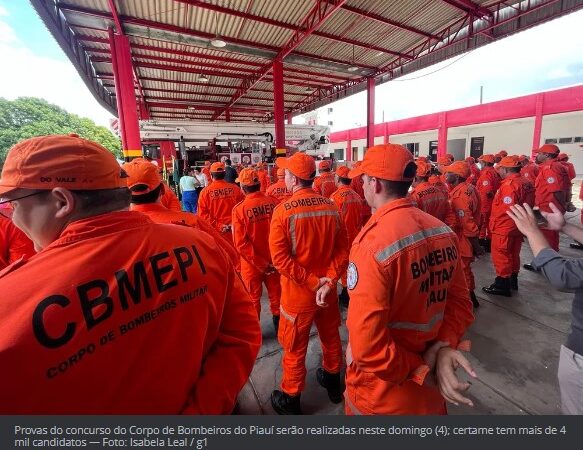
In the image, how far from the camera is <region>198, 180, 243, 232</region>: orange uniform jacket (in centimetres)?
468

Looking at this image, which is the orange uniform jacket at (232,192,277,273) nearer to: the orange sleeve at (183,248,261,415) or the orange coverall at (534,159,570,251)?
the orange sleeve at (183,248,261,415)

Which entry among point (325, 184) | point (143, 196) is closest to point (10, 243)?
point (143, 196)

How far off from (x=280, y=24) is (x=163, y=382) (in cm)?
978

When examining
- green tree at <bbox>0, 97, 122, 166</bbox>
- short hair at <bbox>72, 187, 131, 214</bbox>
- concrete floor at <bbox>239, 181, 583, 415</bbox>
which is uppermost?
green tree at <bbox>0, 97, 122, 166</bbox>

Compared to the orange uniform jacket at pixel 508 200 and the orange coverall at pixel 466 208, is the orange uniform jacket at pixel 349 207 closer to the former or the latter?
the orange coverall at pixel 466 208

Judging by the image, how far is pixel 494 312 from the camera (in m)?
3.78

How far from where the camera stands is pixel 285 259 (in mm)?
2305

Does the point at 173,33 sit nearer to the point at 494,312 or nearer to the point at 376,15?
the point at 376,15

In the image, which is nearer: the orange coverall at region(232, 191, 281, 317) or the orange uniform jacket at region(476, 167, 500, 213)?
the orange coverall at region(232, 191, 281, 317)

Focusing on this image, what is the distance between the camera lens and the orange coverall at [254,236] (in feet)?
10.8

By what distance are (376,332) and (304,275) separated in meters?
1.07

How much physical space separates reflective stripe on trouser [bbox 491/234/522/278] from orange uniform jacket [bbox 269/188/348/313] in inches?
125

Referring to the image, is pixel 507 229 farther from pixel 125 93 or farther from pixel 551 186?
pixel 125 93

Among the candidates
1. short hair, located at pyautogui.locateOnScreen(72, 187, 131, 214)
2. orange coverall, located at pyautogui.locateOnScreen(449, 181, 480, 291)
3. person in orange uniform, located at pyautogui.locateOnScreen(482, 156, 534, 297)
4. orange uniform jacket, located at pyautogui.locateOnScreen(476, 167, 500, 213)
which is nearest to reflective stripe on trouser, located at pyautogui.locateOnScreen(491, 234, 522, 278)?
person in orange uniform, located at pyautogui.locateOnScreen(482, 156, 534, 297)
